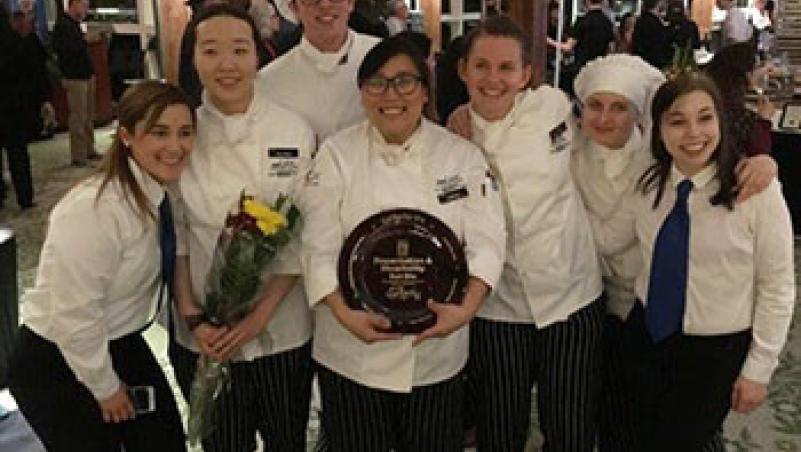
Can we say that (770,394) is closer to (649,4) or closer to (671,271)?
(671,271)

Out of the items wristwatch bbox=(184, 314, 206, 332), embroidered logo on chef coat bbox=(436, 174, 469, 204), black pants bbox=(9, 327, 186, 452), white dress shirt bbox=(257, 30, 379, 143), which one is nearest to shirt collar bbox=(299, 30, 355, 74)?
white dress shirt bbox=(257, 30, 379, 143)

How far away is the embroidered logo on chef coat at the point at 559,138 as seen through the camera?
2139 mm

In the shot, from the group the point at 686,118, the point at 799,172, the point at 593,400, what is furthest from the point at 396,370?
the point at 799,172

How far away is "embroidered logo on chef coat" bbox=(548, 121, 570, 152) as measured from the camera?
2.14 meters

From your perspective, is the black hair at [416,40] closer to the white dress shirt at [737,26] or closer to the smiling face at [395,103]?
the smiling face at [395,103]

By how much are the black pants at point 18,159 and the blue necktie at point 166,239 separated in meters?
4.83

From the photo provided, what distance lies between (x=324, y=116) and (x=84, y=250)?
2.44 ft

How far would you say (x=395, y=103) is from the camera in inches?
77.6

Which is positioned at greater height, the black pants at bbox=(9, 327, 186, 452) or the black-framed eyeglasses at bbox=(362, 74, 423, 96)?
the black-framed eyeglasses at bbox=(362, 74, 423, 96)

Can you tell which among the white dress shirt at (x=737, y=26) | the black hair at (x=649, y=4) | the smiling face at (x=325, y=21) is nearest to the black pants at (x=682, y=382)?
the smiling face at (x=325, y=21)

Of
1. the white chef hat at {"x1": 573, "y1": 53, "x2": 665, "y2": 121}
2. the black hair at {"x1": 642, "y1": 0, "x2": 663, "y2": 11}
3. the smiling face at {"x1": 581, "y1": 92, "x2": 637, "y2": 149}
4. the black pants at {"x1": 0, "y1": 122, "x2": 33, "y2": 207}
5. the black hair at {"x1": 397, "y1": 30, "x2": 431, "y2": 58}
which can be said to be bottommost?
the black pants at {"x1": 0, "y1": 122, "x2": 33, "y2": 207}

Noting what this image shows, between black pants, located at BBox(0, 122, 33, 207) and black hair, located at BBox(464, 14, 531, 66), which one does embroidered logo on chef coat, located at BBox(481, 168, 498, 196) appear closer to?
black hair, located at BBox(464, 14, 531, 66)

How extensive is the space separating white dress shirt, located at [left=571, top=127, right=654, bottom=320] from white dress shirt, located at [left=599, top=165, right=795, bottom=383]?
116 mm

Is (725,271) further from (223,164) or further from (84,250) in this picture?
(84,250)
